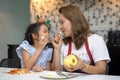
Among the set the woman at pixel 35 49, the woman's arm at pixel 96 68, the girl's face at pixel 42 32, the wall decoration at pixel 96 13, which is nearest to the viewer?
the woman's arm at pixel 96 68

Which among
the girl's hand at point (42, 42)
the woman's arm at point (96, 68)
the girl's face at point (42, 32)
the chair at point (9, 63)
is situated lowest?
the woman's arm at point (96, 68)

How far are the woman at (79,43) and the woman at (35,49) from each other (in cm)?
15

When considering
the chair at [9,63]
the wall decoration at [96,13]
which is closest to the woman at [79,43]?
the chair at [9,63]

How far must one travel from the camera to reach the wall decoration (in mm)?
3135

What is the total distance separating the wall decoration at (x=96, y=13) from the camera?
3.13 meters

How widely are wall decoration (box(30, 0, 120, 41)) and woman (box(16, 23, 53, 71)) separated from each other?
120 centimetres

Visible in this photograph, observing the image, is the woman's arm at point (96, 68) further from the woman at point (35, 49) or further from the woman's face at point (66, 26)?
the woman at point (35, 49)

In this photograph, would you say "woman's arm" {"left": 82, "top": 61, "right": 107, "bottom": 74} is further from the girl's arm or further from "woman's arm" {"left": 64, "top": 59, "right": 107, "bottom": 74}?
the girl's arm

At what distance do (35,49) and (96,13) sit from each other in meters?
1.40

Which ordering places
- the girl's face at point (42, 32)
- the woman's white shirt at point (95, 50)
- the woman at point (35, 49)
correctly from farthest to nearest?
1. the girl's face at point (42, 32)
2. the woman at point (35, 49)
3. the woman's white shirt at point (95, 50)

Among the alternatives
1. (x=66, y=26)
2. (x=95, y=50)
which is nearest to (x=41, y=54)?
(x=66, y=26)

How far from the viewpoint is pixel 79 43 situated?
1798 mm

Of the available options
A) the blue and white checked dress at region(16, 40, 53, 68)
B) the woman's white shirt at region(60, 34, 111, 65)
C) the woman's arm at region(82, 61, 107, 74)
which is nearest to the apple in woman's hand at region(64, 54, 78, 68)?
the woman's arm at region(82, 61, 107, 74)

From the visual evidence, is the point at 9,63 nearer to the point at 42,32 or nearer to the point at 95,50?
the point at 42,32
